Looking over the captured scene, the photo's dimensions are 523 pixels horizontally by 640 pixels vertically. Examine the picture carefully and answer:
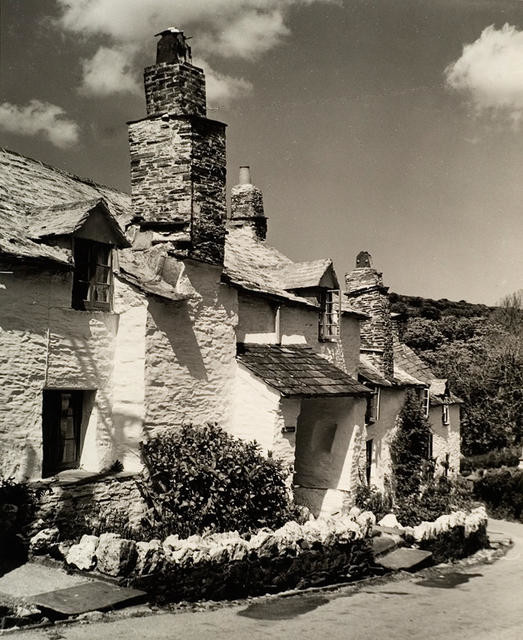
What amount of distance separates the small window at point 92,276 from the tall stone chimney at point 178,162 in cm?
116

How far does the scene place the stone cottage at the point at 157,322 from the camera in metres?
10.8

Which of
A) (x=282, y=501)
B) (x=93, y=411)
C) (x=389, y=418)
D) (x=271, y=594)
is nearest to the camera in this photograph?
(x=271, y=594)

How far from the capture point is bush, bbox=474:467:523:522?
80.3ft

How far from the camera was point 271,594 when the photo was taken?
10.5m

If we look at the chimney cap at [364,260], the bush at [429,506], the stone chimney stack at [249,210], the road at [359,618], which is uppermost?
the stone chimney stack at [249,210]

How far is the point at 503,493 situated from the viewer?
Answer: 2495cm

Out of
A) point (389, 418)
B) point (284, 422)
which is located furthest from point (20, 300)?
point (389, 418)

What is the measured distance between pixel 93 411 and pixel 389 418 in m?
12.4

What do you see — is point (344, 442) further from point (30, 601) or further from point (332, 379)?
point (30, 601)

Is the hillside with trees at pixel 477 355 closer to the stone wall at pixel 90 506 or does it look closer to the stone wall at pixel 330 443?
the stone wall at pixel 330 443

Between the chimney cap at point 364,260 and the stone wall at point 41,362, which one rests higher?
the chimney cap at point 364,260

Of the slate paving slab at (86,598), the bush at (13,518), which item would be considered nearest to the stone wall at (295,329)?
the bush at (13,518)

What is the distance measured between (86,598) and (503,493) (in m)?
20.5

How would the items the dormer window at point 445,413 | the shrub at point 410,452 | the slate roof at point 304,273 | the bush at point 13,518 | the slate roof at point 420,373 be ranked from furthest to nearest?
the dormer window at point 445,413 → the slate roof at point 420,373 → the shrub at point 410,452 → the slate roof at point 304,273 → the bush at point 13,518
